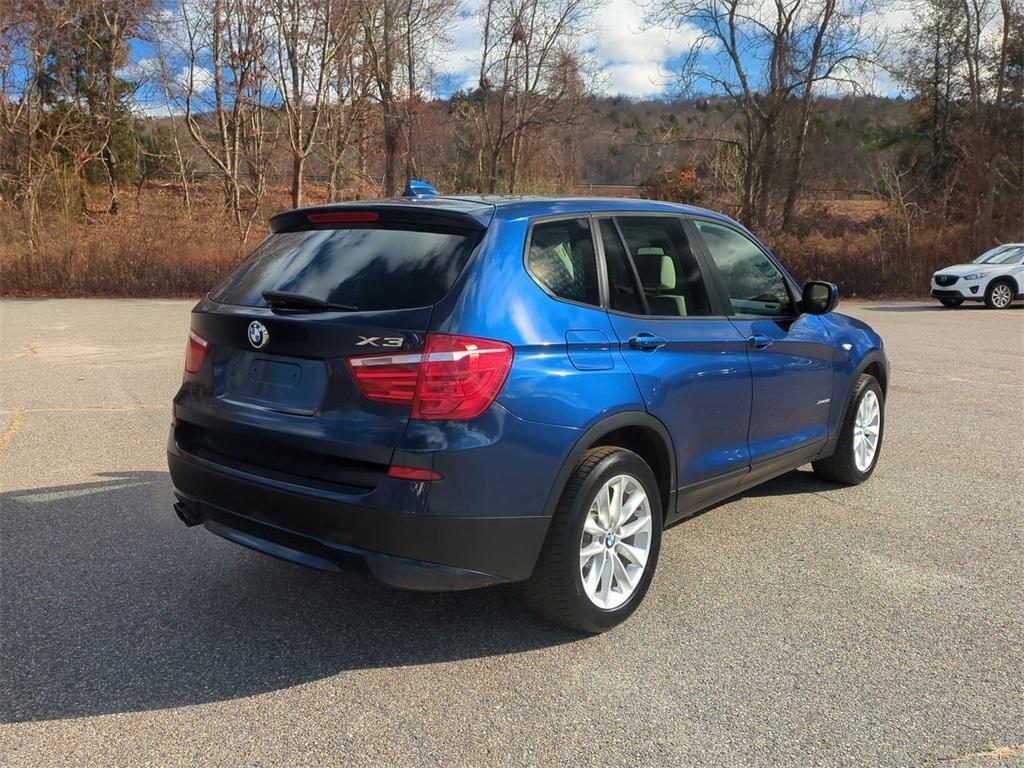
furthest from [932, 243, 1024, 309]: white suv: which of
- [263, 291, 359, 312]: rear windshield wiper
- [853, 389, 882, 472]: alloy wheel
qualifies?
[263, 291, 359, 312]: rear windshield wiper

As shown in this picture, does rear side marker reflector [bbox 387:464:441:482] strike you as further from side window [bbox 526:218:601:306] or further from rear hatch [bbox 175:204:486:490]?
side window [bbox 526:218:601:306]

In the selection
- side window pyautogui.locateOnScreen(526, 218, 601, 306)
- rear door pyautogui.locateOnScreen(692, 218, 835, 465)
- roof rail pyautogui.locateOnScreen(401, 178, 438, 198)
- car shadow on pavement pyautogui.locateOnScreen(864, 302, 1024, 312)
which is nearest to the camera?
side window pyautogui.locateOnScreen(526, 218, 601, 306)

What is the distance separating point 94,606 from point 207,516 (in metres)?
0.73

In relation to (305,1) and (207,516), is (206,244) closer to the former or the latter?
(305,1)

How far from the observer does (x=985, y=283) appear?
2144cm

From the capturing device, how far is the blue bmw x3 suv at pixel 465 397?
2.98m

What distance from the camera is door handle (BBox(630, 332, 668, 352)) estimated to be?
359cm

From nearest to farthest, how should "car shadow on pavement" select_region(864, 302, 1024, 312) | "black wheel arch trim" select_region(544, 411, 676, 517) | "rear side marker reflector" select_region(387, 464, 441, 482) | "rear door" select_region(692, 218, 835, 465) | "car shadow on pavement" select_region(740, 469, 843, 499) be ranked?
"rear side marker reflector" select_region(387, 464, 441, 482) < "black wheel arch trim" select_region(544, 411, 676, 517) < "rear door" select_region(692, 218, 835, 465) < "car shadow on pavement" select_region(740, 469, 843, 499) < "car shadow on pavement" select_region(864, 302, 1024, 312)

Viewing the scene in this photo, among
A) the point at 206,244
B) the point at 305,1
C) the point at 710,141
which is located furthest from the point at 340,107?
the point at 710,141

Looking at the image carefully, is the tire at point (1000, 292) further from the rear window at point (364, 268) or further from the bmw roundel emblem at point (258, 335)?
the bmw roundel emblem at point (258, 335)

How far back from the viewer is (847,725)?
2.90 m

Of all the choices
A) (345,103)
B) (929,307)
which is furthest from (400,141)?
(929,307)

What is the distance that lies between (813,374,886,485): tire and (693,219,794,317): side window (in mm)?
1026

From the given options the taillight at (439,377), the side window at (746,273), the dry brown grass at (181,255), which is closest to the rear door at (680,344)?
the side window at (746,273)
